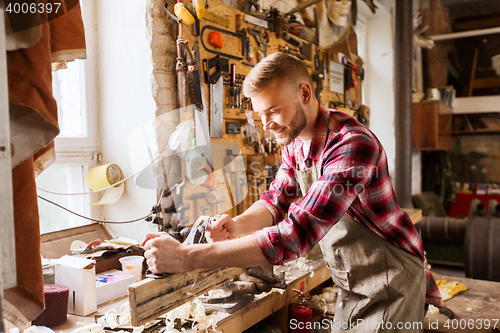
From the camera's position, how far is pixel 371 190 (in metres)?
1.38

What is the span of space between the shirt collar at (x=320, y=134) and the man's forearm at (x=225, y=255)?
52 centimetres

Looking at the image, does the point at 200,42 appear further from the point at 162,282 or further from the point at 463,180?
the point at 463,180

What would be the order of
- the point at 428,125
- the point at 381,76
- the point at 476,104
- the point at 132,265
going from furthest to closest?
the point at 476,104, the point at 381,76, the point at 428,125, the point at 132,265

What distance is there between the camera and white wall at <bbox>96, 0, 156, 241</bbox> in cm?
234

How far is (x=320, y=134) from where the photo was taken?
4.91ft

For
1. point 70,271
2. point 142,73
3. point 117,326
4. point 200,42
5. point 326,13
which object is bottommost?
point 117,326

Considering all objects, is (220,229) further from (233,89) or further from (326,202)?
(233,89)

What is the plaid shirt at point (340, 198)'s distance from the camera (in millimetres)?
1193

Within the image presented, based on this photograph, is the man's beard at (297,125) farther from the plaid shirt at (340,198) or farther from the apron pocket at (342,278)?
the apron pocket at (342,278)

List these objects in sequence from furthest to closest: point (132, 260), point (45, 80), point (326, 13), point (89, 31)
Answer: point (326, 13)
point (89, 31)
point (132, 260)
point (45, 80)

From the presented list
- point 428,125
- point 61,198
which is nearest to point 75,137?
point 61,198

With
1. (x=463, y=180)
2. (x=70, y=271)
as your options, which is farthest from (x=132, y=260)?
(x=463, y=180)

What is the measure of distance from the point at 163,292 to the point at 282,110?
0.78 meters

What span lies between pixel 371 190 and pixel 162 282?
0.81 m
